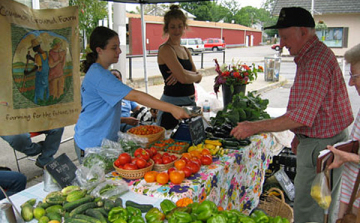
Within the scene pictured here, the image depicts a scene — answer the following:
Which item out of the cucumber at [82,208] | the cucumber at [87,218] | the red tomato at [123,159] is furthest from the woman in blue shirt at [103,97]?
the cucumber at [87,218]

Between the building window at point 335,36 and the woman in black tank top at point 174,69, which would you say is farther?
the building window at point 335,36

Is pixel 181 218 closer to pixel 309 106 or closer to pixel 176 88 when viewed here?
pixel 309 106

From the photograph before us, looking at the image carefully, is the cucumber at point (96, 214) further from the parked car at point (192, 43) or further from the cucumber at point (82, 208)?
the parked car at point (192, 43)

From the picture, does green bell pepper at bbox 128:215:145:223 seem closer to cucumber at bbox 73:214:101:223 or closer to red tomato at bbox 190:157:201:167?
cucumber at bbox 73:214:101:223

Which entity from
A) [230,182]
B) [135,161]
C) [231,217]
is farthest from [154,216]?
[230,182]

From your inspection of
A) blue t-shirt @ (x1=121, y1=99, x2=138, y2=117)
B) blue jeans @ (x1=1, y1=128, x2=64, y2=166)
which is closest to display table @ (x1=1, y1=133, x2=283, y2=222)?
blue t-shirt @ (x1=121, y1=99, x2=138, y2=117)

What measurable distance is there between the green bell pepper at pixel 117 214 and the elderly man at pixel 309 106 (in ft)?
4.93

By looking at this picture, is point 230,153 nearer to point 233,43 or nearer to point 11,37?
point 11,37

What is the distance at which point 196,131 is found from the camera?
9.05 feet

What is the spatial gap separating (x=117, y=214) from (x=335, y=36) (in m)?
23.6

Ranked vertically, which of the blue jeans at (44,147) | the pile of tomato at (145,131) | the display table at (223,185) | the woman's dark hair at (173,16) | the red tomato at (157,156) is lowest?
the blue jeans at (44,147)

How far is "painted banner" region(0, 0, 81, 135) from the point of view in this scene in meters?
2.26

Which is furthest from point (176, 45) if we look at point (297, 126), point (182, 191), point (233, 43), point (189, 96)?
point (233, 43)

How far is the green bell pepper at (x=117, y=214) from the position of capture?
1.55 m
